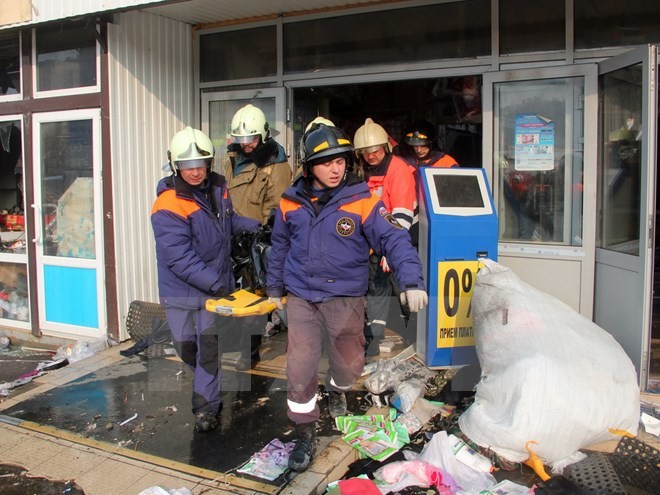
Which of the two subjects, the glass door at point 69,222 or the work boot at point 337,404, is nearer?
the work boot at point 337,404

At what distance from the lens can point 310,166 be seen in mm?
3332

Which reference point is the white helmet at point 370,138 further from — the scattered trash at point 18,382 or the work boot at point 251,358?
the scattered trash at point 18,382

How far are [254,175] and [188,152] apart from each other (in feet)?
3.75

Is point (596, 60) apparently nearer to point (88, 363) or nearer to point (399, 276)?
point (399, 276)

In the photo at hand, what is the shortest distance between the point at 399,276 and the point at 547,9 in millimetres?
3180

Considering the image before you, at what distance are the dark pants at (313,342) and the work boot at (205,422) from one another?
65 cm

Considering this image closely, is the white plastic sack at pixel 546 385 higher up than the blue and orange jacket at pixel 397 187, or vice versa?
the blue and orange jacket at pixel 397 187

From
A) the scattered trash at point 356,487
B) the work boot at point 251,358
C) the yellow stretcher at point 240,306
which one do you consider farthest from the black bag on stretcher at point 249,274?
the scattered trash at point 356,487

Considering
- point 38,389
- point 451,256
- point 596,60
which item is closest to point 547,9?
point 596,60

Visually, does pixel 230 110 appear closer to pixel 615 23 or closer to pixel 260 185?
pixel 260 185

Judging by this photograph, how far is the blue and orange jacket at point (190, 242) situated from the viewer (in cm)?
348

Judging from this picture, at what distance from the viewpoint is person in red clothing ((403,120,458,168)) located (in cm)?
488

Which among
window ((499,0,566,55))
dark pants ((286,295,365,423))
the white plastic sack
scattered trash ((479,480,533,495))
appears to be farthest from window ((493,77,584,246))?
scattered trash ((479,480,533,495))

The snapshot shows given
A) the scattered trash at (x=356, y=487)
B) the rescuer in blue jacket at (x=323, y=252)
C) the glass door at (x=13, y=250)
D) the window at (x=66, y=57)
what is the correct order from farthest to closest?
the glass door at (x=13, y=250), the window at (x=66, y=57), the rescuer in blue jacket at (x=323, y=252), the scattered trash at (x=356, y=487)
